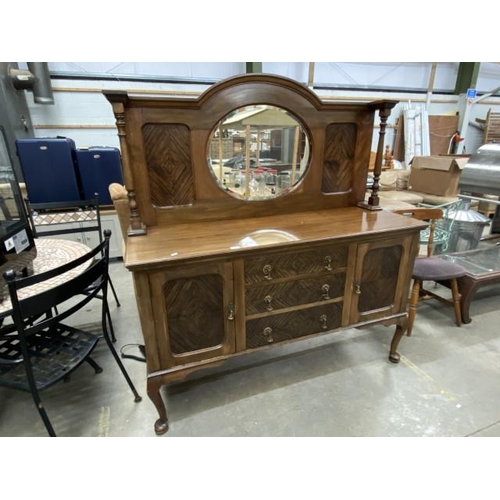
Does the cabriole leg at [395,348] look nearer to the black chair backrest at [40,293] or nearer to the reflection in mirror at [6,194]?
the black chair backrest at [40,293]

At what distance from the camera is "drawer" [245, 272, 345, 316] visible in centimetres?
148

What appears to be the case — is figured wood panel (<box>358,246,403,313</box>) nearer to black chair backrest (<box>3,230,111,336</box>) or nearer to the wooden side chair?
the wooden side chair

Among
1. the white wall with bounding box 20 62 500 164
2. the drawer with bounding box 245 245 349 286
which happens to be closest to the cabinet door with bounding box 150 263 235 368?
the drawer with bounding box 245 245 349 286

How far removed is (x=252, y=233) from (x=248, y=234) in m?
0.03

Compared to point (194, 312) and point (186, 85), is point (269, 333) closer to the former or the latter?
point (194, 312)

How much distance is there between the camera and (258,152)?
5.88 ft

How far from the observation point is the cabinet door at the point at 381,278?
1.64 meters

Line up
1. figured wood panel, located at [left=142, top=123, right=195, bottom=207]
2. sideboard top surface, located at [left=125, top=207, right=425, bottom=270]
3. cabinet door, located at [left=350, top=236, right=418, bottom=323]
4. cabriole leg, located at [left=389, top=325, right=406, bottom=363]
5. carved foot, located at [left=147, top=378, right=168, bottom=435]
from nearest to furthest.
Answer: sideboard top surface, located at [left=125, top=207, right=425, bottom=270] → carved foot, located at [left=147, top=378, right=168, bottom=435] → figured wood panel, located at [left=142, top=123, right=195, bottom=207] → cabinet door, located at [left=350, top=236, right=418, bottom=323] → cabriole leg, located at [left=389, top=325, right=406, bottom=363]

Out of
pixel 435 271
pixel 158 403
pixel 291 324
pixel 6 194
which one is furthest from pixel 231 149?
pixel 435 271

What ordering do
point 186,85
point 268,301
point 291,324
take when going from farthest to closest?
1. point 186,85
2. point 291,324
3. point 268,301

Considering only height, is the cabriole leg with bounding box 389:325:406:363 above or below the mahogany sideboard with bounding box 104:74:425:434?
below

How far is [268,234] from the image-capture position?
1.56 m

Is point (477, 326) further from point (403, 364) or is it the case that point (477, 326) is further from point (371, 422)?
point (371, 422)

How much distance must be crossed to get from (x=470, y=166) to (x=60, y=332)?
3.93 m
